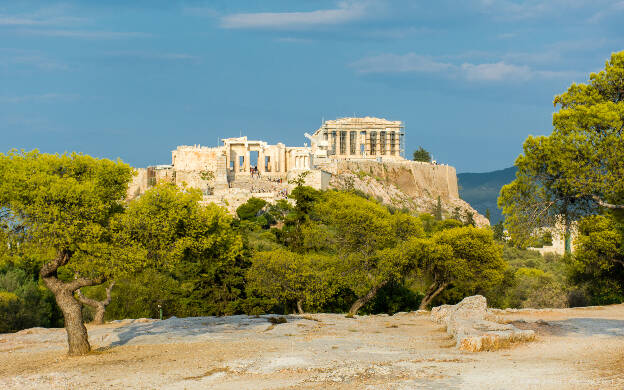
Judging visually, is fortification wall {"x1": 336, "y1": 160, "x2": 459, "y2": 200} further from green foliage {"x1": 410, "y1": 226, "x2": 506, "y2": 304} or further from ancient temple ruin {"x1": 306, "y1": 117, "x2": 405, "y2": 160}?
green foliage {"x1": 410, "y1": 226, "x2": 506, "y2": 304}

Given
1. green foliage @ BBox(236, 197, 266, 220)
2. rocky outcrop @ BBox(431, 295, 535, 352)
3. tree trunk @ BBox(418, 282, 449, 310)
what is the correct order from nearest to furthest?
rocky outcrop @ BBox(431, 295, 535, 352)
tree trunk @ BBox(418, 282, 449, 310)
green foliage @ BBox(236, 197, 266, 220)

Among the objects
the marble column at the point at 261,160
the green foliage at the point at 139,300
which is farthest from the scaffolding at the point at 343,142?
the green foliage at the point at 139,300

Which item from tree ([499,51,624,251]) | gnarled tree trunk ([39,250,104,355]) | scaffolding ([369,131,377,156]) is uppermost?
scaffolding ([369,131,377,156])

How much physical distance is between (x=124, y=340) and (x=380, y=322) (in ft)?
33.7

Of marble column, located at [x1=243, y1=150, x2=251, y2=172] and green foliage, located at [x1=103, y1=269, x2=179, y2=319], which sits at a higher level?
marble column, located at [x1=243, y1=150, x2=251, y2=172]

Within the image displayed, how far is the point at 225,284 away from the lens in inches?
1284

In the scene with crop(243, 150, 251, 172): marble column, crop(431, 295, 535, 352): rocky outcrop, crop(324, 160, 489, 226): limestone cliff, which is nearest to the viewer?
crop(431, 295, 535, 352): rocky outcrop

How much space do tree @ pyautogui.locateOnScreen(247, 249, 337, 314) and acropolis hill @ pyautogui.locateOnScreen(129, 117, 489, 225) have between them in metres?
36.5

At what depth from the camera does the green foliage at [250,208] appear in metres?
66.1

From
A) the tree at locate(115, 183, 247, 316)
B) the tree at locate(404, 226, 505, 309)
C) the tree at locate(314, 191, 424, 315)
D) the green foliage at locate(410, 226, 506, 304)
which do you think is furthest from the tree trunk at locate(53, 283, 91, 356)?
the green foliage at locate(410, 226, 506, 304)

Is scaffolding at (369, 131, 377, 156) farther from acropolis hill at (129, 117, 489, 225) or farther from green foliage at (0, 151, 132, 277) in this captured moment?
green foliage at (0, 151, 132, 277)

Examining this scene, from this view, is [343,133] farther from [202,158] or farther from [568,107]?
[568,107]

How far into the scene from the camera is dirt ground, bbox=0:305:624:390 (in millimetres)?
13219

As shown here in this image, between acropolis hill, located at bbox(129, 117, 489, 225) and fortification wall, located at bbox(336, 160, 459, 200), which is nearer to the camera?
acropolis hill, located at bbox(129, 117, 489, 225)
